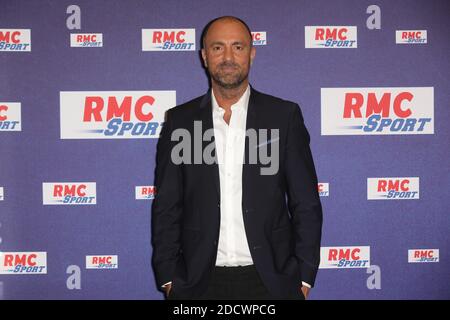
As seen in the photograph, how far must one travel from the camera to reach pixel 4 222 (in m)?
3.32

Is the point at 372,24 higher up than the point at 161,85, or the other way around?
the point at 372,24

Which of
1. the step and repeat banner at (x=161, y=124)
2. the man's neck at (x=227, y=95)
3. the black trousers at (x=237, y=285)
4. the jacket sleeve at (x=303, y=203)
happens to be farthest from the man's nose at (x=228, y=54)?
the step and repeat banner at (x=161, y=124)

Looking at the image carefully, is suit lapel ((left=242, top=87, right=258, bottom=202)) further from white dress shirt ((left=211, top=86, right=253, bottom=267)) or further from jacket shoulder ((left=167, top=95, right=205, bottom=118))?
jacket shoulder ((left=167, top=95, right=205, bottom=118))

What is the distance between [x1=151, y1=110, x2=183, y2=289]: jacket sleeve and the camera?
2.13 meters

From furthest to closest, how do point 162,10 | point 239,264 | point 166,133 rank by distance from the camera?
1. point 162,10
2. point 166,133
3. point 239,264

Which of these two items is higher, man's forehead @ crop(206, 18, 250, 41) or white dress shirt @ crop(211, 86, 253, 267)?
man's forehead @ crop(206, 18, 250, 41)

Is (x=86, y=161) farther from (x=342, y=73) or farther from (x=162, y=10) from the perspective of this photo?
(x=342, y=73)

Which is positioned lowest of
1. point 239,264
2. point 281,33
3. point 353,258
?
point 353,258

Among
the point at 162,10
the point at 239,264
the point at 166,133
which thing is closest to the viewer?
the point at 239,264

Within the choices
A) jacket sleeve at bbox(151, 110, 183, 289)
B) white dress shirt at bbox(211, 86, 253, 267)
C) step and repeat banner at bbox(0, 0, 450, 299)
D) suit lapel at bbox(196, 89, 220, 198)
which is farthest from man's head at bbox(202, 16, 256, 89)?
step and repeat banner at bbox(0, 0, 450, 299)

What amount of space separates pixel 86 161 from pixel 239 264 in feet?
6.03

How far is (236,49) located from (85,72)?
168cm

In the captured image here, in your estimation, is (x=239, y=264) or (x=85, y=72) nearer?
(x=239, y=264)

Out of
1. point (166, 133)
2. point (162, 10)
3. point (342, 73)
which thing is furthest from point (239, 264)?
point (162, 10)
